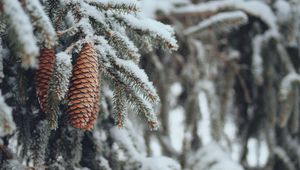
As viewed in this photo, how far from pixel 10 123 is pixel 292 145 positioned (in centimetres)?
278

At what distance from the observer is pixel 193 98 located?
10.0 ft

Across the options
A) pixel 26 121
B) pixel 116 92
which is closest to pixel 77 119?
pixel 116 92

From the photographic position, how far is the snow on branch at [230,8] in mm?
3016

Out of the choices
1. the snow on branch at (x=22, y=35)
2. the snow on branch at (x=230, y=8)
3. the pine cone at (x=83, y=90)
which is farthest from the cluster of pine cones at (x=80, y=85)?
the snow on branch at (x=230, y=8)

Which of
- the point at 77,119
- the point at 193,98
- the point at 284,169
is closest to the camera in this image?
the point at 77,119

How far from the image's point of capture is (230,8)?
303 centimetres

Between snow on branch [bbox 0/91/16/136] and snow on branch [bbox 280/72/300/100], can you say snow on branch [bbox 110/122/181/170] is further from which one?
snow on branch [bbox 280/72/300/100]

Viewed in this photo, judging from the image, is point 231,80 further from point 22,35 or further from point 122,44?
point 22,35

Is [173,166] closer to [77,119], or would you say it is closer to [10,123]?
[77,119]

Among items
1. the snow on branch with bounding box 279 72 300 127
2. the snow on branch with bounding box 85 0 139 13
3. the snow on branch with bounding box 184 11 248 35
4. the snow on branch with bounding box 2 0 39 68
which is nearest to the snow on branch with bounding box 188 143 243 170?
the snow on branch with bounding box 279 72 300 127

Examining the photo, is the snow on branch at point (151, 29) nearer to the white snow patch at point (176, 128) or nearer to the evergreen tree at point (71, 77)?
the evergreen tree at point (71, 77)

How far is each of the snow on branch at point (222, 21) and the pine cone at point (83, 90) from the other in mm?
1452

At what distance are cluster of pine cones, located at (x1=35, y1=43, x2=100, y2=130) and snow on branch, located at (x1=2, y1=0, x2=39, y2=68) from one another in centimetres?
25

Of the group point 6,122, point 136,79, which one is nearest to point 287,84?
point 136,79
